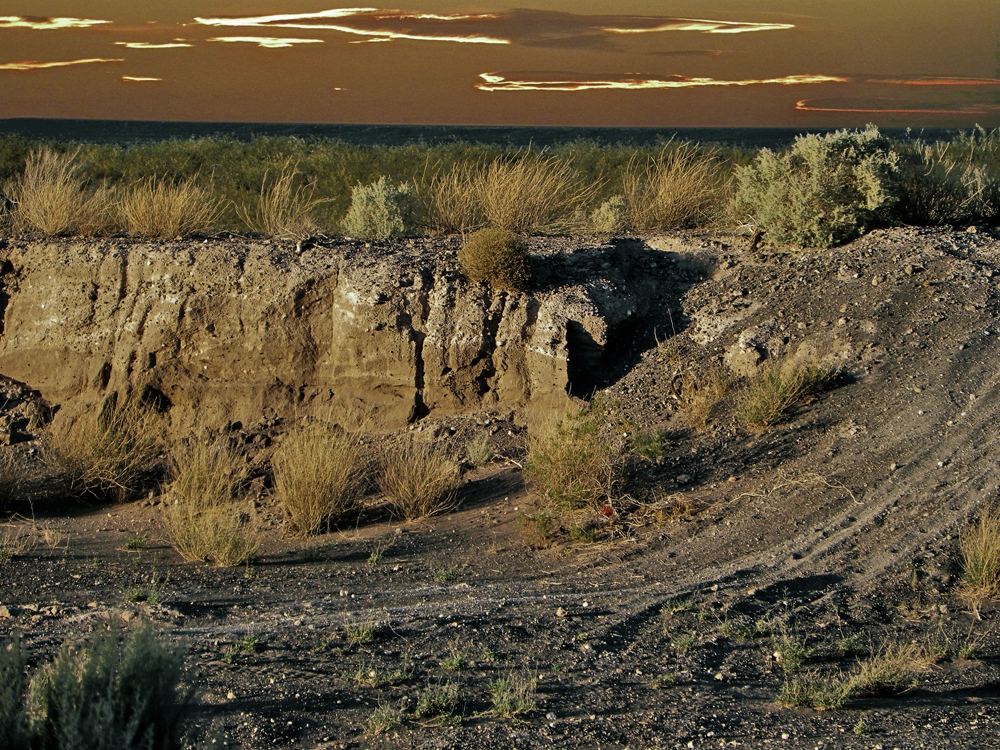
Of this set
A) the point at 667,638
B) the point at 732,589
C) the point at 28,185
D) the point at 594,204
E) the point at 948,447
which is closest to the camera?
the point at 667,638

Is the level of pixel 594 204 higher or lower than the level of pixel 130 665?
higher

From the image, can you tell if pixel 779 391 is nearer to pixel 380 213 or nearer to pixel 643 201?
pixel 643 201

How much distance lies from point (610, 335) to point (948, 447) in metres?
3.66

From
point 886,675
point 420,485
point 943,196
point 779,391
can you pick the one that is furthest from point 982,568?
point 943,196

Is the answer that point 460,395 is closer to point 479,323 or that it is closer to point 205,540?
point 479,323

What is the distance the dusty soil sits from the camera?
4734mm

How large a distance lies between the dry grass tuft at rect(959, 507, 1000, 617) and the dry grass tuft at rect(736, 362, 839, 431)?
234 centimetres

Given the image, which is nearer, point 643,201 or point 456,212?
point 456,212

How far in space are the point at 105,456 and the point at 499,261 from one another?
4.59 m

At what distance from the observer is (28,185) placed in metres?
12.7

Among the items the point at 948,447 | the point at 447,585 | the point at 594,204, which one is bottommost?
the point at 447,585

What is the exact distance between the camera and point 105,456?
9.69m

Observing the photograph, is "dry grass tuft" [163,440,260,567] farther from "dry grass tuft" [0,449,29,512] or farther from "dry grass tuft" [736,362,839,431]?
"dry grass tuft" [736,362,839,431]

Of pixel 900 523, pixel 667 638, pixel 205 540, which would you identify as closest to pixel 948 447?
pixel 900 523
